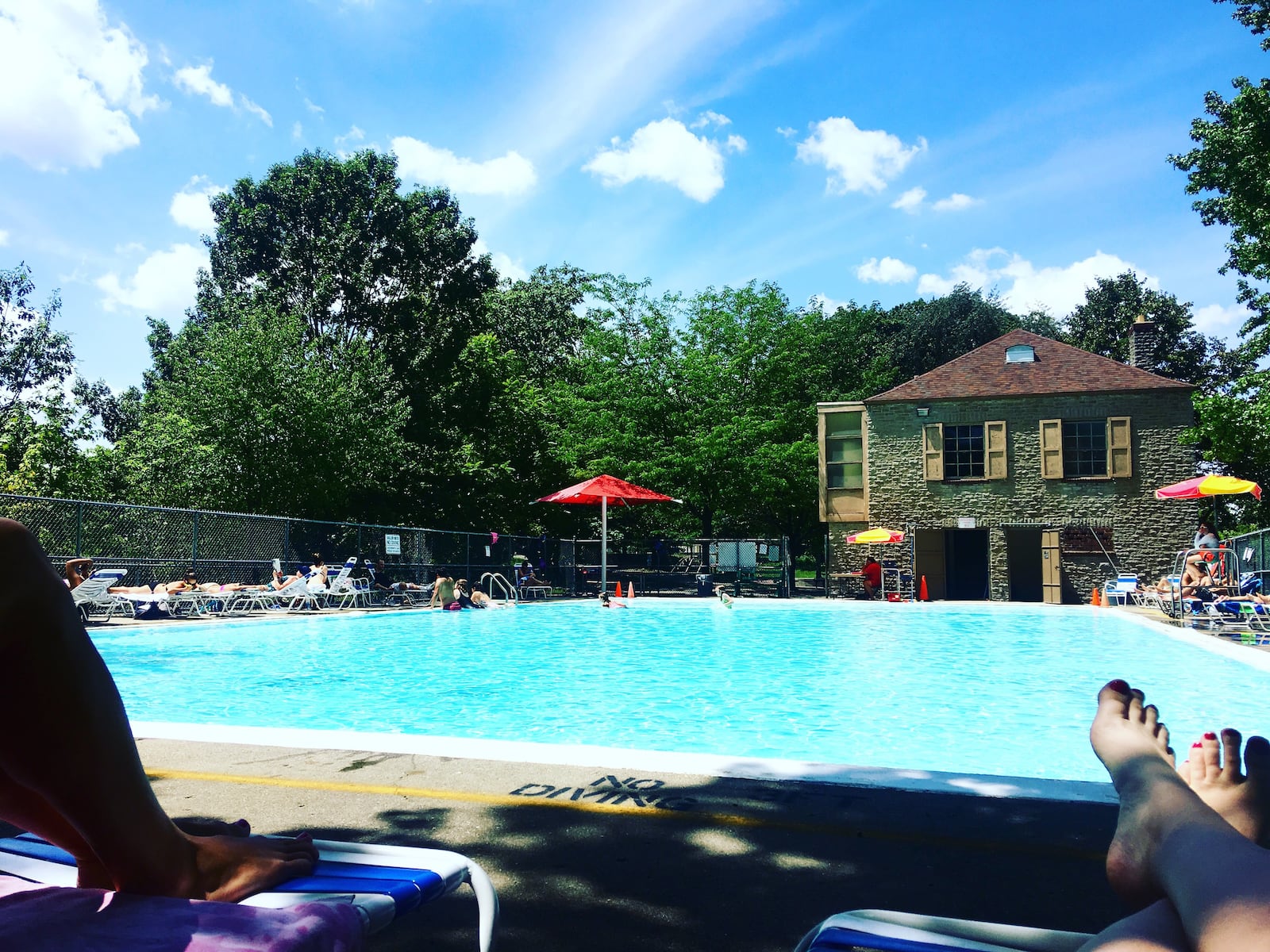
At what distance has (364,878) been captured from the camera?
1707 mm

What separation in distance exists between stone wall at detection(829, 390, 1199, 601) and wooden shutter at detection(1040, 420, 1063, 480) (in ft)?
0.55

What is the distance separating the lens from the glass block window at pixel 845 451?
86.5 feet

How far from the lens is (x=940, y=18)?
424 inches

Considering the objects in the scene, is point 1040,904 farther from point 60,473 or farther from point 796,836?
point 60,473

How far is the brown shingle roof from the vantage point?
80.1 ft

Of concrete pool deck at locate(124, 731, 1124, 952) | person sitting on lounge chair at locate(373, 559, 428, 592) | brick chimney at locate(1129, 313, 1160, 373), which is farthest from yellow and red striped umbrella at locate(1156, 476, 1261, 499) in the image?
person sitting on lounge chair at locate(373, 559, 428, 592)

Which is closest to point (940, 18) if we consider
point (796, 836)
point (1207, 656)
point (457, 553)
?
point (1207, 656)

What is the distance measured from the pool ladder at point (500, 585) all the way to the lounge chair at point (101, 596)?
809cm

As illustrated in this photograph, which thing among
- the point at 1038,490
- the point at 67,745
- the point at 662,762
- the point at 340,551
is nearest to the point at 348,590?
the point at 340,551

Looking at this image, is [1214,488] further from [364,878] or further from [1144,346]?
[364,878]

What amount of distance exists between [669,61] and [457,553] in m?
15.3

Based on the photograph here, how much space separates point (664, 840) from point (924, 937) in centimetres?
164

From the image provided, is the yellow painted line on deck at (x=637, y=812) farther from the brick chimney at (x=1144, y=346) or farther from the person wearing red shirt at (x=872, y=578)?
the brick chimney at (x=1144, y=346)

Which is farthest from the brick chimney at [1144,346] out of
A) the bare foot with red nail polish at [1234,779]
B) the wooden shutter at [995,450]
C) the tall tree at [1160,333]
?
the bare foot with red nail polish at [1234,779]
